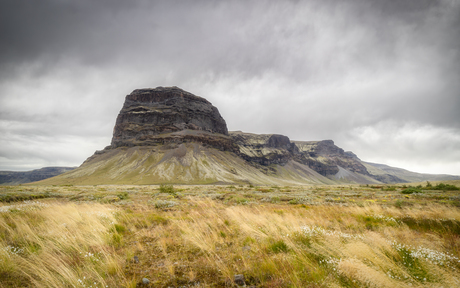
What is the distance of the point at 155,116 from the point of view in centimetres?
17650

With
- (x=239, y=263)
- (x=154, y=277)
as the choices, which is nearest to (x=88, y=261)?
(x=154, y=277)

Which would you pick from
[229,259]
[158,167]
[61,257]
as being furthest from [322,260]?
[158,167]

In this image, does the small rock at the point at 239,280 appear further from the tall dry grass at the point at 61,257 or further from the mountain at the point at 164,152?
the mountain at the point at 164,152

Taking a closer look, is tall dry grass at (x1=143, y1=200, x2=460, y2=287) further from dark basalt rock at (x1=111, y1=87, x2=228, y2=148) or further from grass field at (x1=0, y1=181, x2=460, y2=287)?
dark basalt rock at (x1=111, y1=87, x2=228, y2=148)

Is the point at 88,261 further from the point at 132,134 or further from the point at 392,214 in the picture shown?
the point at 132,134

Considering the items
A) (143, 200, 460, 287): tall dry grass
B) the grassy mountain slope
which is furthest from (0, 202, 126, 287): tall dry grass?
the grassy mountain slope

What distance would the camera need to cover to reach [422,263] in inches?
125

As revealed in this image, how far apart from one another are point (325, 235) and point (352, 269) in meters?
1.92

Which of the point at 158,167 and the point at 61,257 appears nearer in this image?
the point at 61,257

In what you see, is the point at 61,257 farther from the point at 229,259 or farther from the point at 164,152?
the point at 164,152

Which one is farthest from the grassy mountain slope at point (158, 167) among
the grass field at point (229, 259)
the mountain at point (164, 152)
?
the grass field at point (229, 259)

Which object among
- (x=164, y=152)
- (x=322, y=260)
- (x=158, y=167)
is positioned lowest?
(x=158, y=167)

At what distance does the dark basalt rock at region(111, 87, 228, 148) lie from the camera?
16775 cm

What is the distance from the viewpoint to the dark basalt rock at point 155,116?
167750 millimetres
